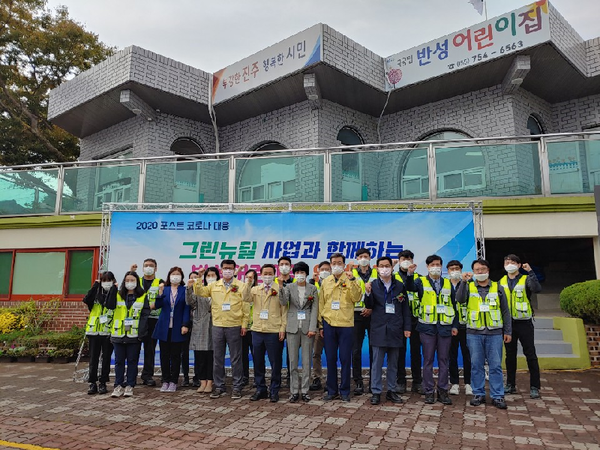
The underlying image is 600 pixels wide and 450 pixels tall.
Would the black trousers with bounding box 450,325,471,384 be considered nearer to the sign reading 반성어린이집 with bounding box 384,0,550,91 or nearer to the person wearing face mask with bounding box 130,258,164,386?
the person wearing face mask with bounding box 130,258,164,386

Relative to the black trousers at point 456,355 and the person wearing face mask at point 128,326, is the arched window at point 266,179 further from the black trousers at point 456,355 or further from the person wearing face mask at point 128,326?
the black trousers at point 456,355

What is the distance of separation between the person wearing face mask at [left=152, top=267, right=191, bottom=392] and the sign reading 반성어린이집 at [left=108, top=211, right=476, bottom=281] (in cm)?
112

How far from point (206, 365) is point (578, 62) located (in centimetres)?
1084

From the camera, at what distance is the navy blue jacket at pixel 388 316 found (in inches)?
232

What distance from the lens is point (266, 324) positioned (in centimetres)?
621

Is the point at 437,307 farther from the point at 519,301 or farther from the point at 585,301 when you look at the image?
the point at 585,301

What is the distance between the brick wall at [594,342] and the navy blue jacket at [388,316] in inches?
154

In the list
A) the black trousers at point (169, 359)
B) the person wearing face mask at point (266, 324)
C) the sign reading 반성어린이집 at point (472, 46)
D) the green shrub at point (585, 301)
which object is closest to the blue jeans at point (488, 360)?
the person wearing face mask at point (266, 324)

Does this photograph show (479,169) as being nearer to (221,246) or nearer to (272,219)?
(272,219)

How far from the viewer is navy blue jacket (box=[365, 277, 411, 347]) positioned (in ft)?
19.3

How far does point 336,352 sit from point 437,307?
1406 mm

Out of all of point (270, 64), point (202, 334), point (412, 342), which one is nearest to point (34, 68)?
point (270, 64)

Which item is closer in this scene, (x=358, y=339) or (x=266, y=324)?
(x=266, y=324)

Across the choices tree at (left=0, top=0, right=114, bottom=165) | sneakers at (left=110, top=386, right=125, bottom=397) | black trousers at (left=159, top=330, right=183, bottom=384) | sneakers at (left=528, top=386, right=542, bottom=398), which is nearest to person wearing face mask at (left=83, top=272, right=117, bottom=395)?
sneakers at (left=110, top=386, right=125, bottom=397)
